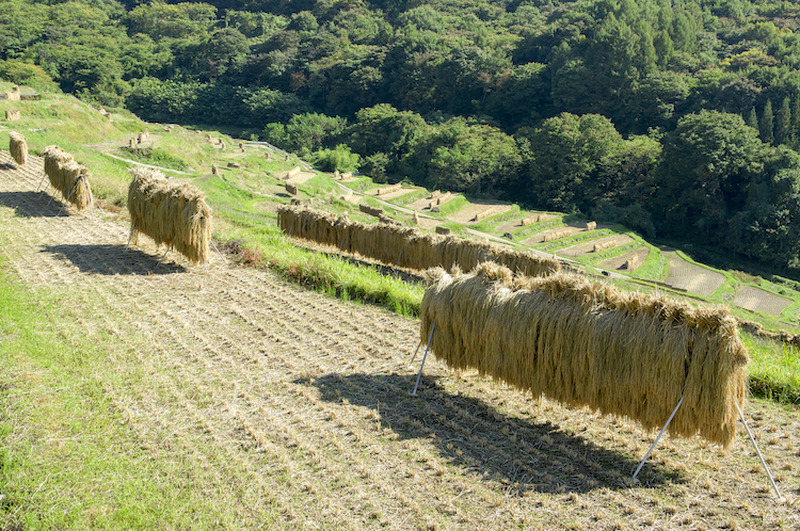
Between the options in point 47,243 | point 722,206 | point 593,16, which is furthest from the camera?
point 593,16

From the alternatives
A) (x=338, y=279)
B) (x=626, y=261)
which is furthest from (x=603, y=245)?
(x=338, y=279)

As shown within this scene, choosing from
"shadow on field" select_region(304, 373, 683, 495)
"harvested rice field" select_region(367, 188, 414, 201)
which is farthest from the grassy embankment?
"shadow on field" select_region(304, 373, 683, 495)

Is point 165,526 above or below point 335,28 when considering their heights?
below

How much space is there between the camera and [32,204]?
2009 centimetres

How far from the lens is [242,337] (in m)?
11.1

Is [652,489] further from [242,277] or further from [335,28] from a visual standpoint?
[335,28]

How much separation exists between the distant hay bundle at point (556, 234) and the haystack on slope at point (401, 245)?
89.2 ft

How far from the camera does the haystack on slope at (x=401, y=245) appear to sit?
17.3 metres

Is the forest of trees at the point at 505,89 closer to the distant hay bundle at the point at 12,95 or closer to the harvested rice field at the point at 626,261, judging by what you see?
the harvested rice field at the point at 626,261

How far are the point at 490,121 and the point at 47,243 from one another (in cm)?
6745

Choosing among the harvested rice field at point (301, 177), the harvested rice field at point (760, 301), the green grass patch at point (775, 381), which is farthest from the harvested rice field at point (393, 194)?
the green grass patch at point (775, 381)

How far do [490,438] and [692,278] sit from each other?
128 feet

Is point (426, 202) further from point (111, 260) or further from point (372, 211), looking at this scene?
point (111, 260)

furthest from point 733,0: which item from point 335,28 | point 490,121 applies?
point 335,28
